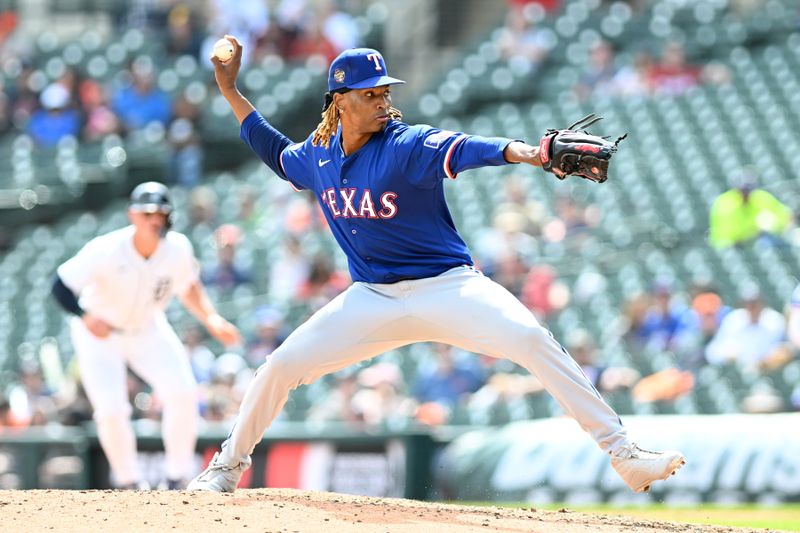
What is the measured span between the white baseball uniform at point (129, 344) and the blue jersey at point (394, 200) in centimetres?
238

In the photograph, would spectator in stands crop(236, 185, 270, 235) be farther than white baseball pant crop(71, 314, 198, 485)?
Yes

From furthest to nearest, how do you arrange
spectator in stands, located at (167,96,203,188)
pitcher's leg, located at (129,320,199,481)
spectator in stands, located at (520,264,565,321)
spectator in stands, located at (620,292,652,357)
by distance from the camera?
spectator in stands, located at (167,96,203,188), spectator in stands, located at (520,264,565,321), spectator in stands, located at (620,292,652,357), pitcher's leg, located at (129,320,199,481)

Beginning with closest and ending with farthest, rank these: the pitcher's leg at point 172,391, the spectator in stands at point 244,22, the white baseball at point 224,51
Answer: the white baseball at point 224,51 < the pitcher's leg at point 172,391 < the spectator in stands at point 244,22

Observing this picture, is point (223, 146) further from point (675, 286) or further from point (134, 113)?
point (675, 286)

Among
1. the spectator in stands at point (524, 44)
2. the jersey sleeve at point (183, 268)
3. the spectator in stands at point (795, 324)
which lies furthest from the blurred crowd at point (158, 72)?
the jersey sleeve at point (183, 268)

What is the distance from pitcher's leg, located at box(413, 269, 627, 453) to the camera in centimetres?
638

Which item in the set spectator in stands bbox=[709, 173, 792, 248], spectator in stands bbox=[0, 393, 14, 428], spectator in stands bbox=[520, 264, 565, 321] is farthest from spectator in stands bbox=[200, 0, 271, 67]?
spectator in stands bbox=[709, 173, 792, 248]

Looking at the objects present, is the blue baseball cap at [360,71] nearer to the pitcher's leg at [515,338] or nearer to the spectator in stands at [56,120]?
the pitcher's leg at [515,338]

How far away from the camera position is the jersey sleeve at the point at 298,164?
705 cm

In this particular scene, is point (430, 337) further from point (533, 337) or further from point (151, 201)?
point (151, 201)

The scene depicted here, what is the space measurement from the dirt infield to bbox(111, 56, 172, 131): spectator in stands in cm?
1313

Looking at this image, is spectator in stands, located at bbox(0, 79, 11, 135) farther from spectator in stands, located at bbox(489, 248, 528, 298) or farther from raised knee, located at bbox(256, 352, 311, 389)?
raised knee, located at bbox(256, 352, 311, 389)

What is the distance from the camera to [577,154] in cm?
592

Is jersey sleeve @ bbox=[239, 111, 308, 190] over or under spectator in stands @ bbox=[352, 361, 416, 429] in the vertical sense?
over
